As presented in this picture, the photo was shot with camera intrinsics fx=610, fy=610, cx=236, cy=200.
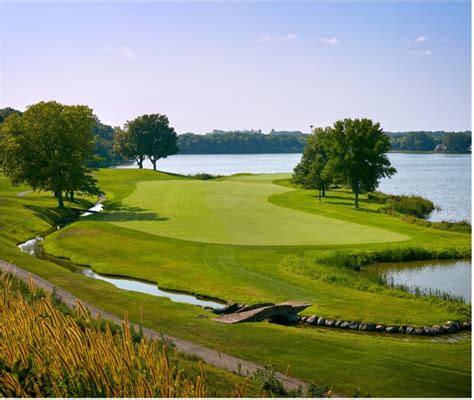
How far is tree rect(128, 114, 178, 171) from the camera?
143 m

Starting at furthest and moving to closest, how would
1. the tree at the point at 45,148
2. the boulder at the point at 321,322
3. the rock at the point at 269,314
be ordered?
1. the tree at the point at 45,148
2. the boulder at the point at 321,322
3. the rock at the point at 269,314

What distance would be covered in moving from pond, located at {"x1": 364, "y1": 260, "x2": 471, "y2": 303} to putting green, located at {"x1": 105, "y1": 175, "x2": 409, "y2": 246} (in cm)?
631

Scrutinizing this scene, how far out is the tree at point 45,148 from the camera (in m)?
64.7

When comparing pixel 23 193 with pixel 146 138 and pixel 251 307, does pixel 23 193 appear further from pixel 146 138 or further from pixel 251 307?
pixel 146 138

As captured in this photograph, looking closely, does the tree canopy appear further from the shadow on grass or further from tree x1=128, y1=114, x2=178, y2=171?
tree x1=128, y1=114, x2=178, y2=171

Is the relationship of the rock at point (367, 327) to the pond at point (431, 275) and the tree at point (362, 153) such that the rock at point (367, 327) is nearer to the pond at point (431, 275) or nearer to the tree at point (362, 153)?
the pond at point (431, 275)

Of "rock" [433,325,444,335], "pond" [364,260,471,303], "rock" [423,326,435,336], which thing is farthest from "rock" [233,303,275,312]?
"pond" [364,260,471,303]

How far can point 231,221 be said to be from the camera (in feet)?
183

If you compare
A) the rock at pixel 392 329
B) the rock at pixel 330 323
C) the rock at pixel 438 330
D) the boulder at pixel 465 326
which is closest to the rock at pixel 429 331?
the rock at pixel 438 330

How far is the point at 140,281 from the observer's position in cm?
3547

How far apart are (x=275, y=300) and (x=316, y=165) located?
52.3 meters

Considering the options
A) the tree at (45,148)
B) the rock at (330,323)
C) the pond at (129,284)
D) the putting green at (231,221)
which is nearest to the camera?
the rock at (330,323)

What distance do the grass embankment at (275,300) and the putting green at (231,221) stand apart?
185 centimetres

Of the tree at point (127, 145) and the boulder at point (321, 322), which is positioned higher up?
the tree at point (127, 145)
